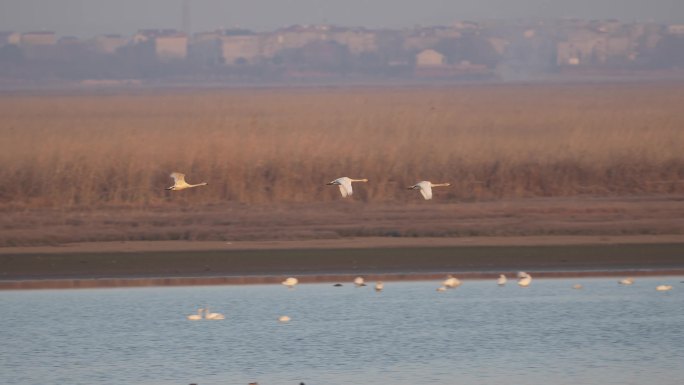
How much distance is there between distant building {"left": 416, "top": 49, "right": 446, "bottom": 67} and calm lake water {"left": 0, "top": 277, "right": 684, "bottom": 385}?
361ft

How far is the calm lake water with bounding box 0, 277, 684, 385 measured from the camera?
39.1 feet

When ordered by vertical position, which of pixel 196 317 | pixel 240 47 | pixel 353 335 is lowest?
pixel 353 335

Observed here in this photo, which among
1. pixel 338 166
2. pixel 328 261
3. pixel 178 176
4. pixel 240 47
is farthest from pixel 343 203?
pixel 240 47

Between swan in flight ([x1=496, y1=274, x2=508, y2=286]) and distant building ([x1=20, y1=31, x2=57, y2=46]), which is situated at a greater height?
distant building ([x1=20, y1=31, x2=57, y2=46])

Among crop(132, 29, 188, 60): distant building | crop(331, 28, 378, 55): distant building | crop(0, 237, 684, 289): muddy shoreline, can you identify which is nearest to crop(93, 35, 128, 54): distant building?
crop(132, 29, 188, 60): distant building

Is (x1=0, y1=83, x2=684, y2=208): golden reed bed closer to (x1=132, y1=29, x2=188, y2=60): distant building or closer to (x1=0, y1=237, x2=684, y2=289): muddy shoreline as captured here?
(x1=0, y1=237, x2=684, y2=289): muddy shoreline

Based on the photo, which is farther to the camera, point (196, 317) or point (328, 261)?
point (328, 261)

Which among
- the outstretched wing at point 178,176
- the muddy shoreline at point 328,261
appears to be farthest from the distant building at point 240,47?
the outstretched wing at point 178,176

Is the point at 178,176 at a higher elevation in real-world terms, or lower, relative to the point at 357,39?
lower

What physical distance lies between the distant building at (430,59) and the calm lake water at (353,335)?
361ft

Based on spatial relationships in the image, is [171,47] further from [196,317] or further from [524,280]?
[196,317]

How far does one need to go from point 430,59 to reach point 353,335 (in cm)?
11492

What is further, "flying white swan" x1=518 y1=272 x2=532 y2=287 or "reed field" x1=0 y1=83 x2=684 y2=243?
"reed field" x1=0 y1=83 x2=684 y2=243

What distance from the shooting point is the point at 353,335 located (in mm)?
13469
